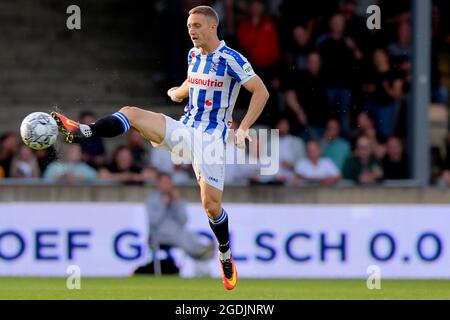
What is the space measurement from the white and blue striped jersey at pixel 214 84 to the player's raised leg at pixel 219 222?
50 cm

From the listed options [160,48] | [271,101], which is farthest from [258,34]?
[160,48]

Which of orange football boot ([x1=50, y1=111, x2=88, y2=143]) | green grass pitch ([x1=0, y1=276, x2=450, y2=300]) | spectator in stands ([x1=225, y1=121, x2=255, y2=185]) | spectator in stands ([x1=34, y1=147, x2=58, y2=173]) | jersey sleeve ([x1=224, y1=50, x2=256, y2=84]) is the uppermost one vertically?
jersey sleeve ([x1=224, y1=50, x2=256, y2=84])

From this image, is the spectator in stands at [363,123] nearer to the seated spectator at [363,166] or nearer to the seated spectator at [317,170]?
the seated spectator at [363,166]

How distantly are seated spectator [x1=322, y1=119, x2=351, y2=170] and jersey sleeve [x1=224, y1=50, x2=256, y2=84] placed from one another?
208 inches

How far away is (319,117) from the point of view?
16.5 m

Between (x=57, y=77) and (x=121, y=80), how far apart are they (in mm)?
886

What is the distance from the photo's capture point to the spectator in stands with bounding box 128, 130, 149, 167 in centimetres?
1647

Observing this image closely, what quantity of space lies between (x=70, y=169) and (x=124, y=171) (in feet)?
2.21

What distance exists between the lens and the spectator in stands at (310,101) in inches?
647

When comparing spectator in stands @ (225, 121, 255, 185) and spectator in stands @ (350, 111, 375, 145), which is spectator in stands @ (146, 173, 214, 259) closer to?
spectator in stands @ (225, 121, 255, 185)

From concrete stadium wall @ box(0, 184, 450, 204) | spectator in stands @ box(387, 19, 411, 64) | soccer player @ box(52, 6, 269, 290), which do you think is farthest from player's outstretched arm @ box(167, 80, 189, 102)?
spectator in stands @ box(387, 19, 411, 64)

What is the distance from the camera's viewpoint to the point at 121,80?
18.4 m

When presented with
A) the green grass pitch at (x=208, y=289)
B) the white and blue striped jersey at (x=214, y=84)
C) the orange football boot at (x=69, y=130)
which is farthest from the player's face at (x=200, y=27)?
the green grass pitch at (x=208, y=289)

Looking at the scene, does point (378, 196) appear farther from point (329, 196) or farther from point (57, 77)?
point (57, 77)
